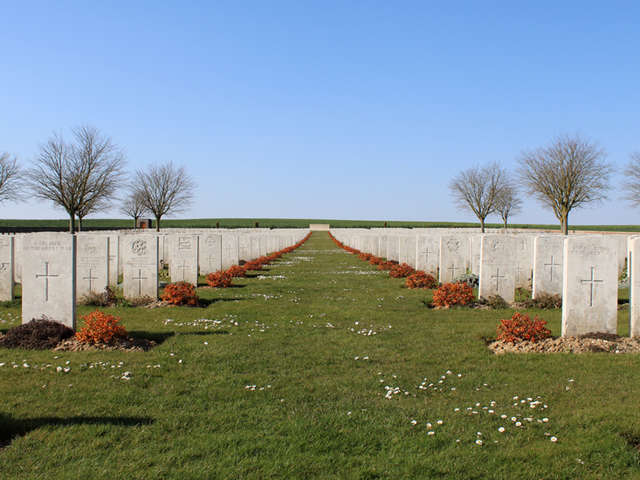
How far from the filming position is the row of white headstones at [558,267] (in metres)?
8.27

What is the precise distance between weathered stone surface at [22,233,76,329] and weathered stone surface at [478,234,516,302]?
8.83 m

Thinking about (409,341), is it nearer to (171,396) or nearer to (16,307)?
(171,396)

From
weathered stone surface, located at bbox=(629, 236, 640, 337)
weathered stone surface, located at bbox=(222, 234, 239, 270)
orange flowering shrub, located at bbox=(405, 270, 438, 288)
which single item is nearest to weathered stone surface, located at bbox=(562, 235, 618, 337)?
weathered stone surface, located at bbox=(629, 236, 640, 337)

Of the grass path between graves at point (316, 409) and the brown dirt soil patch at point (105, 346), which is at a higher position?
the brown dirt soil patch at point (105, 346)

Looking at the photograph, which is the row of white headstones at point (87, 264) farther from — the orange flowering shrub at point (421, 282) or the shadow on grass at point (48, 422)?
the orange flowering shrub at point (421, 282)

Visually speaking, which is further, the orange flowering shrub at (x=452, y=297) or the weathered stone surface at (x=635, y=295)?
the orange flowering shrub at (x=452, y=297)

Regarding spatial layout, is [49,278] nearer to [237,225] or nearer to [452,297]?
[452,297]

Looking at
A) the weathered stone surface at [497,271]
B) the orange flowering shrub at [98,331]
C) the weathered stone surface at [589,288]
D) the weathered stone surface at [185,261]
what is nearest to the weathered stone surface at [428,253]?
the weathered stone surface at [497,271]

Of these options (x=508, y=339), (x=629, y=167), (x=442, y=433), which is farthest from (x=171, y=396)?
(x=629, y=167)

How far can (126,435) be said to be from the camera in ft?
15.2

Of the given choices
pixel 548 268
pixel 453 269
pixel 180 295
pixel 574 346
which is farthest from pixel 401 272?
pixel 574 346

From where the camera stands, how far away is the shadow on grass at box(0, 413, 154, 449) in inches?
187

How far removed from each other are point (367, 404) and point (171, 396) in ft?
6.93

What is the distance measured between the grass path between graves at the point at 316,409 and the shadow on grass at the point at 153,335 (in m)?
0.06
